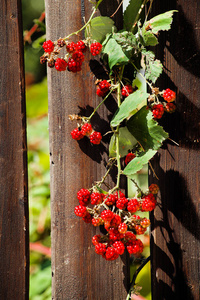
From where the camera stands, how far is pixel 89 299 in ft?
3.22

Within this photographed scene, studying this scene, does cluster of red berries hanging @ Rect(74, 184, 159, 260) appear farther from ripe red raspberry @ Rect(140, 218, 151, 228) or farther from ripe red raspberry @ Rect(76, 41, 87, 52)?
ripe red raspberry @ Rect(76, 41, 87, 52)

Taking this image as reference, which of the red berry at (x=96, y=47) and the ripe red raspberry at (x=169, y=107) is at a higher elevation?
the red berry at (x=96, y=47)

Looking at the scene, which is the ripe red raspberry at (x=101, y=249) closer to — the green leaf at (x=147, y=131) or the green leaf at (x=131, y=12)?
the green leaf at (x=147, y=131)

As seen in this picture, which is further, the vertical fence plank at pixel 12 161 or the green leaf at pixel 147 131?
the vertical fence plank at pixel 12 161

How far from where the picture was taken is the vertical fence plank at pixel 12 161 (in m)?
0.97

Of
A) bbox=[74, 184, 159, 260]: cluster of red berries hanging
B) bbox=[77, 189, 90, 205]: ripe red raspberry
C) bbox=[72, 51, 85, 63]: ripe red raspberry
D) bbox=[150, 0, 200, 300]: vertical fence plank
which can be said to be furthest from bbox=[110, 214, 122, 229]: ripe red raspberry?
bbox=[72, 51, 85, 63]: ripe red raspberry

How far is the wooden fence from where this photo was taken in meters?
0.96

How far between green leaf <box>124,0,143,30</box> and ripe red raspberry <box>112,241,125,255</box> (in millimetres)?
634

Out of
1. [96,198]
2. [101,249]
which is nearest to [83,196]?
[96,198]

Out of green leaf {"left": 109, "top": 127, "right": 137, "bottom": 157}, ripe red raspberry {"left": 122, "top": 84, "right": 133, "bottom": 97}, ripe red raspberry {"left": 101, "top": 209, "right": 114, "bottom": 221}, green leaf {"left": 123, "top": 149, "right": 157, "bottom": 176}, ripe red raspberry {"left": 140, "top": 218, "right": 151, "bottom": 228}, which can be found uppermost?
ripe red raspberry {"left": 122, "top": 84, "right": 133, "bottom": 97}

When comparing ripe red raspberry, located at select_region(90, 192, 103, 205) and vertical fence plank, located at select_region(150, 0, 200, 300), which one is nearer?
A: ripe red raspberry, located at select_region(90, 192, 103, 205)

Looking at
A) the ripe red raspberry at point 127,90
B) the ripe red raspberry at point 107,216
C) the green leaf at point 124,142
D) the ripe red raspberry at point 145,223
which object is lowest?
the ripe red raspberry at point 145,223

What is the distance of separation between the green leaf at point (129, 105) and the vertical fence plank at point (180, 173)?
0.60 ft

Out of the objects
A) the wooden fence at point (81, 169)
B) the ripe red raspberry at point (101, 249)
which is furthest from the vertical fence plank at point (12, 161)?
the ripe red raspberry at point (101, 249)
